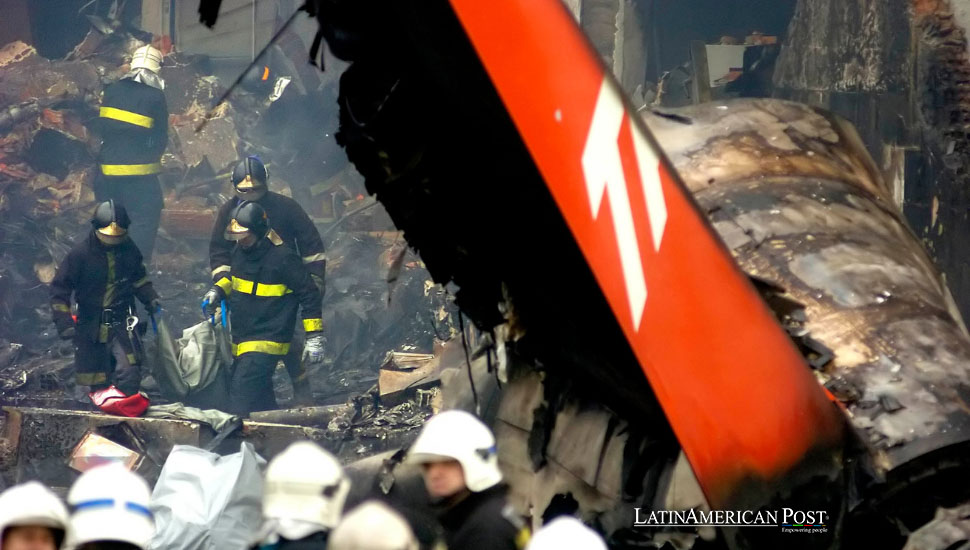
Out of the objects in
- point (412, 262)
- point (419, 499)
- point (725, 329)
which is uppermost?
point (725, 329)

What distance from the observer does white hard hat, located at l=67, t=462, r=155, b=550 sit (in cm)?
241

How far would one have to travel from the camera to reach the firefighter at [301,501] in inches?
102

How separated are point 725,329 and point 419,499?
2.19 metres

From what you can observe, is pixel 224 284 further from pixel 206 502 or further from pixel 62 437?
pixel 206 502

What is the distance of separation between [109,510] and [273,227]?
610 cm

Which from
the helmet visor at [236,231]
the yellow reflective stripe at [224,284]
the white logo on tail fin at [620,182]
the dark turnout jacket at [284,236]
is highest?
the white logo on tail fin at [620,182]

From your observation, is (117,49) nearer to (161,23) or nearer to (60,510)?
(161,23)

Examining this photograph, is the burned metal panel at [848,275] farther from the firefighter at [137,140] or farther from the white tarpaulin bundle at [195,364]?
the firefighter at [137,140]

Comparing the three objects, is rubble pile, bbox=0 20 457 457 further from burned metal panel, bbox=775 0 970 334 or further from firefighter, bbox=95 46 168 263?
burned metal panel, bbox=775 0 970 334

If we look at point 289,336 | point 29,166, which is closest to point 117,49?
point 29,166

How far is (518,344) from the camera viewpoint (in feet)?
10.2

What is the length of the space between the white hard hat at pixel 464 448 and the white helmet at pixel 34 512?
108cm

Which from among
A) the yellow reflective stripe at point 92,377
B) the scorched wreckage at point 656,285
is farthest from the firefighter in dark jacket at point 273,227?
the scorched wreckage at point 656,285

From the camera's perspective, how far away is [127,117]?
11352 millimetres
